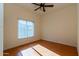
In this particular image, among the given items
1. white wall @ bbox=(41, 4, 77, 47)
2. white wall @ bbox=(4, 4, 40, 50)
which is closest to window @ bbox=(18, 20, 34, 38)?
white wall @ bbox=(4, 4, 40, 50)

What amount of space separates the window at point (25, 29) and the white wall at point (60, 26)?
24 cm

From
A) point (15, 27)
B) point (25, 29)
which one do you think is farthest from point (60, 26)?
point (15, 27)

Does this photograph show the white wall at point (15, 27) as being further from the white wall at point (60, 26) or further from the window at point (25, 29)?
the white wall at point (60, 26)

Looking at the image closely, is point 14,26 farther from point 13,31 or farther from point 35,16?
point 35,16

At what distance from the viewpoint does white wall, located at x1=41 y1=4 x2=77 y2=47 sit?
1.39 metres

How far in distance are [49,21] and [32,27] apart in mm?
402

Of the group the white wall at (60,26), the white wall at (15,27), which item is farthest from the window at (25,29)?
the white wall at (60,26)

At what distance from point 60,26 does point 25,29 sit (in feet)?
2.40

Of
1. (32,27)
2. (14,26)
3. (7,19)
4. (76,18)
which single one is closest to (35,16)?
(32,27)

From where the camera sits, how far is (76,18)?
1.32 meters

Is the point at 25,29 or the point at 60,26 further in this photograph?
the point at 60,26

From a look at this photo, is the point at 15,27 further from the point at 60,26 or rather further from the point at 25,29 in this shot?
the point at 60,26

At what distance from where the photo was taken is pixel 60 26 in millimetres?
1546

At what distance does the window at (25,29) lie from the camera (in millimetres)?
1436
